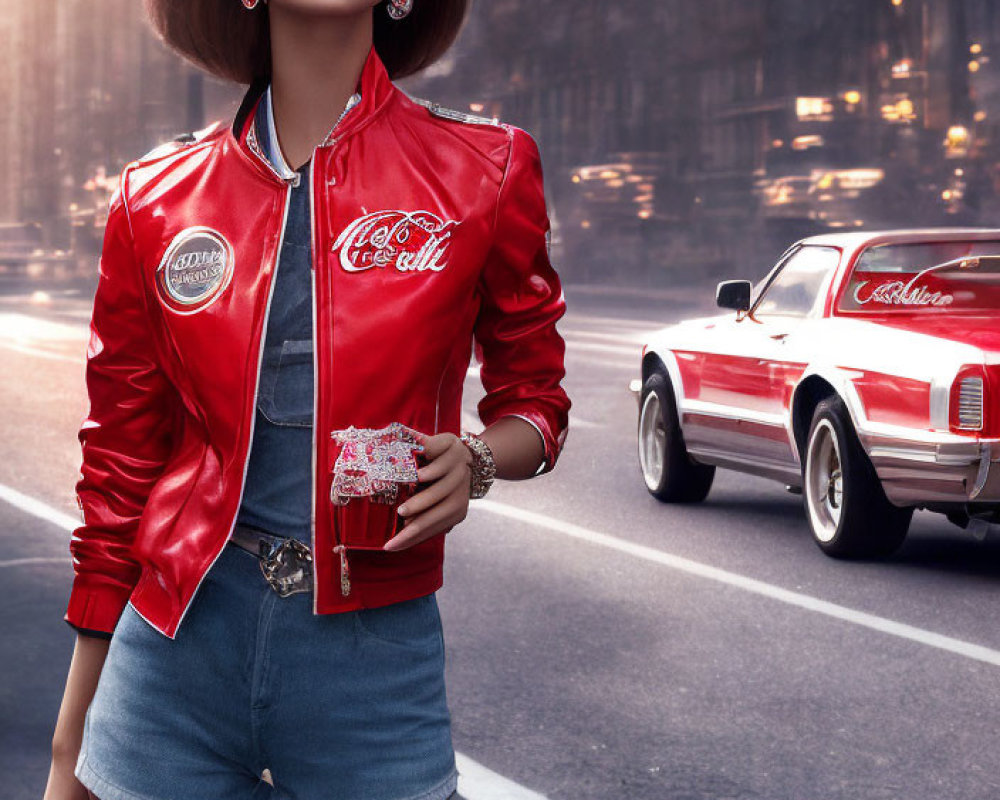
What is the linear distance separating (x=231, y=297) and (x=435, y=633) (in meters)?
0.46

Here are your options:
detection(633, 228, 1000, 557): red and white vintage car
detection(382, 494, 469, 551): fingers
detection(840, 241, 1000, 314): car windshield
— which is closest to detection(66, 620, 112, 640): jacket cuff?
detection(382, 494, 469, 551): fingers

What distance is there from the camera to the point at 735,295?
32.1ft

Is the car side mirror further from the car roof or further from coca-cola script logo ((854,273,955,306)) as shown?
coca-cola script logo ((854,273,955,306))

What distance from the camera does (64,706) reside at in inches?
89.4

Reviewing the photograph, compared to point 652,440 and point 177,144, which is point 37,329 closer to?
point 652,440

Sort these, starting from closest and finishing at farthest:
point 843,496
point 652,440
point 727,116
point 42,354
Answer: point 843,496
point 652,440
point 42,354
point 727,116

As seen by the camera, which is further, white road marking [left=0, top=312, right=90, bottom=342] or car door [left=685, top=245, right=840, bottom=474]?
white road marking [left=0, top=312, right=90, bottom=342]

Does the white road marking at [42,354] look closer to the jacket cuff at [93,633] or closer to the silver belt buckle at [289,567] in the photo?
the jacket cuff at [93,633]

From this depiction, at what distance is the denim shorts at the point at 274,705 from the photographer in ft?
6.85

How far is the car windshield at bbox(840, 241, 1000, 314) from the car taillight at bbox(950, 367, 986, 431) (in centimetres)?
127

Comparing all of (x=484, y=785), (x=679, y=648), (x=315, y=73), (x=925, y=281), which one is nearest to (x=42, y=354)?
(x=925, y=281)

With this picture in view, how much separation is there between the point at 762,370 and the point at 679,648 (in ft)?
10.1

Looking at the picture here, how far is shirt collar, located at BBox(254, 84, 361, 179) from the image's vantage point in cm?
213

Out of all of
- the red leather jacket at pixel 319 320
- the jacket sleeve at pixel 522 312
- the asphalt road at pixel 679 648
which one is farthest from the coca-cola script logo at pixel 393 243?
the asphalt road at pixel 679 648
